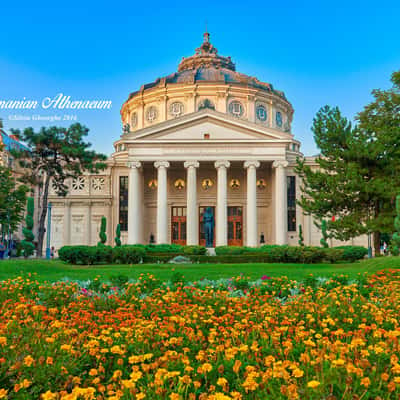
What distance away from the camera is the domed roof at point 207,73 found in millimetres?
65688

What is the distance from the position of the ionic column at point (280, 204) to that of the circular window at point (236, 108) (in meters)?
16.7

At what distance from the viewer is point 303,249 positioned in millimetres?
33344

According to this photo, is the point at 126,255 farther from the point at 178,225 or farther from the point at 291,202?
the point at 291,202

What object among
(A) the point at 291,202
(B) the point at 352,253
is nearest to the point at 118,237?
(A) the point at 291,202

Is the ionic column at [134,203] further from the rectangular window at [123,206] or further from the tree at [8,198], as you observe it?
the tree at [8,198]

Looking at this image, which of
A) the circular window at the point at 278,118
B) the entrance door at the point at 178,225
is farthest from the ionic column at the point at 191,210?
the circular window at the point at 278,118

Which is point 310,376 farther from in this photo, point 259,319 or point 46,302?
point 46,302

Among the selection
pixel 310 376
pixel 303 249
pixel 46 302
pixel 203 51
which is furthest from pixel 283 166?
pixel 310 376

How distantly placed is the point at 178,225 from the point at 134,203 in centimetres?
792

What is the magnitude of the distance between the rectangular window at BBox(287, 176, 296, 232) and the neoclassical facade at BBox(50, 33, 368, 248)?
0.41 ft

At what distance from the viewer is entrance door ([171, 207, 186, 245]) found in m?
54.8

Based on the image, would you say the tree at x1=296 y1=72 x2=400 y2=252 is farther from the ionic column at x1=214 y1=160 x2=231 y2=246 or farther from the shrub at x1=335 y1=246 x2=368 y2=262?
the ionic column at x1=214 y1=160 x2=231 y2=246

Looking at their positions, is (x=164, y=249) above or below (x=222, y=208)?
Answer: below

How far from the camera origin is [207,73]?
6725 centimetres
